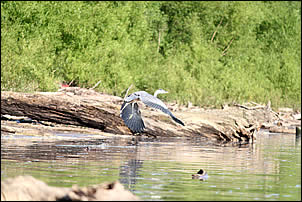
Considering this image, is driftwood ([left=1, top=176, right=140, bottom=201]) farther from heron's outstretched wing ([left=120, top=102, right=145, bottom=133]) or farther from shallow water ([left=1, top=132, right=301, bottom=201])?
heron's outstretched wing ([left=120, top=102, right=145, bottom=133])

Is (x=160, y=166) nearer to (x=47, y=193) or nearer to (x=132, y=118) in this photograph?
(x=132, y=118)

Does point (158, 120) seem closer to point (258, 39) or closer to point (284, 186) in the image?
point (284, 186)

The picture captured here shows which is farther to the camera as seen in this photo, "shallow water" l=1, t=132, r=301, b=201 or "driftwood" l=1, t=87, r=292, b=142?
"driftwood" l=1, t=87, r=292, b=142

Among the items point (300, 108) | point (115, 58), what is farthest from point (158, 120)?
point (300, 108)

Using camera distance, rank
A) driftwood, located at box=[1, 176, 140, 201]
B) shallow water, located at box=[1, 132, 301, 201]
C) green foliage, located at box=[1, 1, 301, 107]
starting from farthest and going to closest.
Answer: green foliage, located at box=[1, 1, 301, 107] < shallow water, located at box=[1, 132, 301, 201] < driftwood, located at box=[1, 176, 140, 201]

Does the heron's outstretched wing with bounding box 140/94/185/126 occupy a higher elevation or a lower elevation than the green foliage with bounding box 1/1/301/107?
lower

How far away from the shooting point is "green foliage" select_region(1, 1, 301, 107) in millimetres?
28500

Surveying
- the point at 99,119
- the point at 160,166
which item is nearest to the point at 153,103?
the point at 160,166

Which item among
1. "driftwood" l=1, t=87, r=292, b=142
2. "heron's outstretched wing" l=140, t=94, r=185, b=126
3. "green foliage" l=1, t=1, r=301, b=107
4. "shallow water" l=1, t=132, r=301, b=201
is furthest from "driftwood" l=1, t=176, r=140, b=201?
"green foliage" l=1, t=1, r=301, b=107

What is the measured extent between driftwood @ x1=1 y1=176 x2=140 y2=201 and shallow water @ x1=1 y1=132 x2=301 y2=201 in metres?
1.15

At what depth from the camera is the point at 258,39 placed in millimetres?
56531

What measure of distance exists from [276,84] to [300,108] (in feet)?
17.3

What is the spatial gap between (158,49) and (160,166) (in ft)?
106

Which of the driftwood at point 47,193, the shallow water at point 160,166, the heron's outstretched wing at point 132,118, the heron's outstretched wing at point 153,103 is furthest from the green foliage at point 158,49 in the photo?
the driftwood at point 47,193
